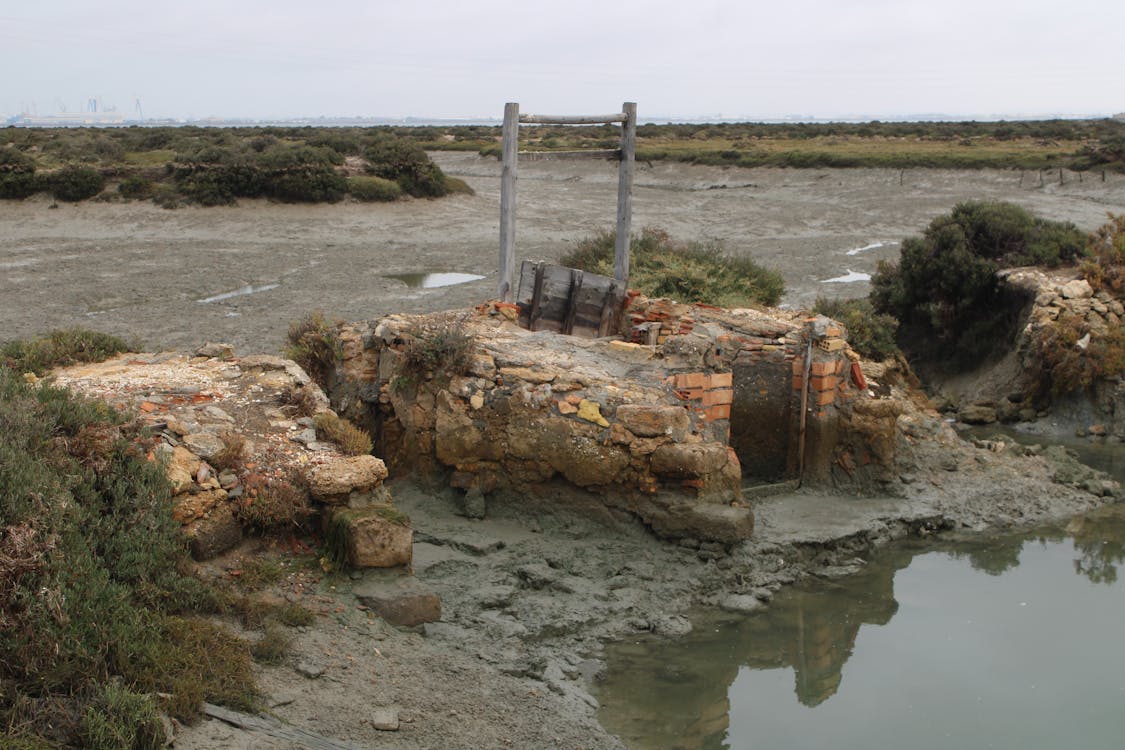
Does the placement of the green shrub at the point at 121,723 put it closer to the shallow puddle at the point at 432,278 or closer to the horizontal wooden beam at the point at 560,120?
the horizontal wooden beam at the point at 560,120

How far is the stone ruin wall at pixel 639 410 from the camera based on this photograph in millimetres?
8570

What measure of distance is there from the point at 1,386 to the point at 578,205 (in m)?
28.7

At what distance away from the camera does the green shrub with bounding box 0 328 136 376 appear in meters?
8.73

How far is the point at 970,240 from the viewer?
15820 mm

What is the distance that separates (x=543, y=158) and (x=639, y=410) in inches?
182

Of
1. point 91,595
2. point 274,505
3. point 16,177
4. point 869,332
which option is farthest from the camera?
point 16,177

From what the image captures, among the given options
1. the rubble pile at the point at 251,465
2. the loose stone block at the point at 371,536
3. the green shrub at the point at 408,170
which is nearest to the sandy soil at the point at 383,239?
the green shrub at the point at 408,170

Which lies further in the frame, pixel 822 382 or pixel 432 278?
pixel 432 278

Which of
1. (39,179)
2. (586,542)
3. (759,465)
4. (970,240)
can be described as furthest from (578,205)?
(586,542)

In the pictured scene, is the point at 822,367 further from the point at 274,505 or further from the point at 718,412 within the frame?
the point at 274,505

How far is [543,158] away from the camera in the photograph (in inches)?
476

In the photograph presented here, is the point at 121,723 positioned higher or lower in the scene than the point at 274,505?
lower

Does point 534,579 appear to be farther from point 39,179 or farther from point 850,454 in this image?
point 39,179

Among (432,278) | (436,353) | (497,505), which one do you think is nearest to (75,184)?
(432,278)
